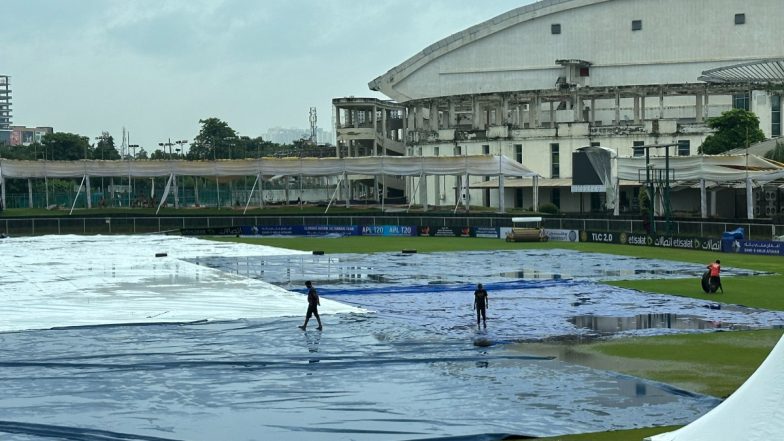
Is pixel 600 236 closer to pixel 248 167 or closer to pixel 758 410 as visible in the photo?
pixel 248 167

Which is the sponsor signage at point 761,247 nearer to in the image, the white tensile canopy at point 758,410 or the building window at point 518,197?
the white tensile canopy at point 758,410

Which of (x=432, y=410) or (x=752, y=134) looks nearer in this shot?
(x=432, y=410)

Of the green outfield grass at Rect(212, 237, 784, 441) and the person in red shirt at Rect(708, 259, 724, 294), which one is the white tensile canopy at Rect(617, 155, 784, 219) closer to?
the green outfield grass at Rect(212, 237, 784, 441)

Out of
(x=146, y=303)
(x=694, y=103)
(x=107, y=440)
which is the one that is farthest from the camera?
(x=694, y=103)

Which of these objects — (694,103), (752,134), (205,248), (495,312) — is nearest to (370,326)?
(495,312)

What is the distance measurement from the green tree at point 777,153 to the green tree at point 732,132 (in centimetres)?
681

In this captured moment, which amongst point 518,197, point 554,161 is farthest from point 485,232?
point 518,197

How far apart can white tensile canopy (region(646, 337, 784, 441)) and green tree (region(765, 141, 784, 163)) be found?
100m

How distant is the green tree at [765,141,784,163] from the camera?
116 metres

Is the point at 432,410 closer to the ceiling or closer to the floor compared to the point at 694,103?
closer to the floor

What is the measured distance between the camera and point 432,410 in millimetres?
28141

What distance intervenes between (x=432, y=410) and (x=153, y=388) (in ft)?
26.2

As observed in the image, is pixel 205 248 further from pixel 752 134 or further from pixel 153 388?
pixel 752 134

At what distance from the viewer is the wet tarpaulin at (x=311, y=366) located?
2681 centimetres
